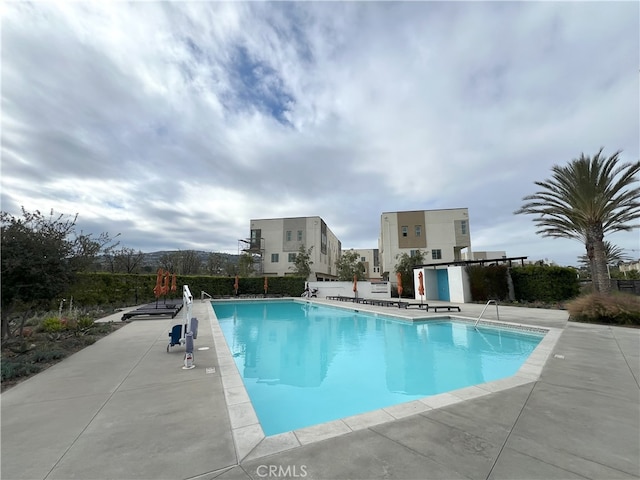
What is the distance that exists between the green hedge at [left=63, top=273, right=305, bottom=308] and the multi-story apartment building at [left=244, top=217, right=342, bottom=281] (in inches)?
292

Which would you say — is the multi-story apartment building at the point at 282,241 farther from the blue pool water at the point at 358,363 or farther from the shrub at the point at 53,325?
the shrub at the point at 53,325

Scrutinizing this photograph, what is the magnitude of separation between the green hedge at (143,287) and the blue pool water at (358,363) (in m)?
5.19

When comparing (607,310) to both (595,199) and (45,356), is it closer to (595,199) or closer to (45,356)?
(595,199)

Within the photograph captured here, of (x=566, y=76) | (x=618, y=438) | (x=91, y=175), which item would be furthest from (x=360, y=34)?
(x=91, y=175)

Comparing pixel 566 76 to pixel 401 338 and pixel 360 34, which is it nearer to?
pixel 360 34

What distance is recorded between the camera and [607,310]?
975cm

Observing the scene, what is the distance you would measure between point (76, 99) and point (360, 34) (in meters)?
7.77

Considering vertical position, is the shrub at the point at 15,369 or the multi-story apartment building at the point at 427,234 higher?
the multi-story apartment building at the point at 427,234

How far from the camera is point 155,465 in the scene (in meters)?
2.25

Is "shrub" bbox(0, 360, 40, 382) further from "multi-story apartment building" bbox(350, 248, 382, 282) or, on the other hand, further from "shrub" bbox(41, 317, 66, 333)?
"multi-story apartment building" bbox(350, 248, 382, 282)

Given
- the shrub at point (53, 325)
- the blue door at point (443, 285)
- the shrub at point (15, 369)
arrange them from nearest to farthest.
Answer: the shrub at point (15, 369) < the shrub at point (53, 325) < the blue door at point (443, 285)

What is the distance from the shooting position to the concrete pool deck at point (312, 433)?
220 centimetres

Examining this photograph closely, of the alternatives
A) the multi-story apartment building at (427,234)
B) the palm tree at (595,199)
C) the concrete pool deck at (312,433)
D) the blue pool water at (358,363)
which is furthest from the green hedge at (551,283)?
the concrete pool deck at (312,433)

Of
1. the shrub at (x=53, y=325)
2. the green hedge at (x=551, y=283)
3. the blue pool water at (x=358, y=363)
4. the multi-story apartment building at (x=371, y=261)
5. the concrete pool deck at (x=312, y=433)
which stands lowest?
the blue pool water at (x=358, y=363)
